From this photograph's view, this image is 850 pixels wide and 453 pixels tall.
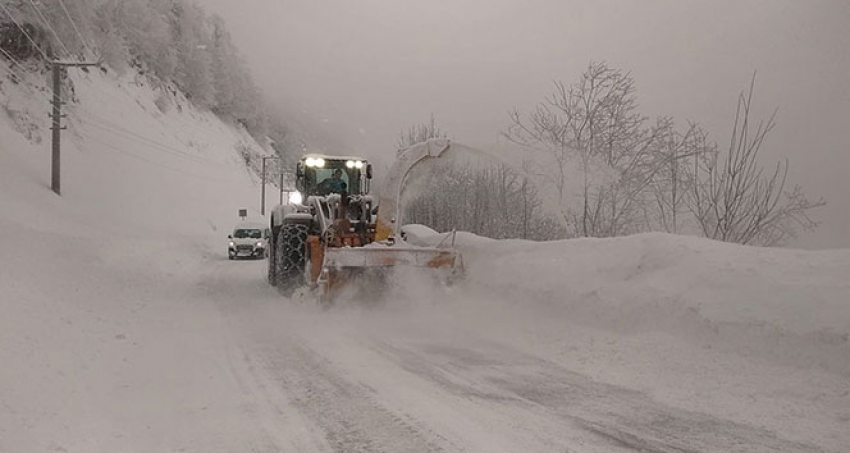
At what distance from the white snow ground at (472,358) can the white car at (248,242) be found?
11543mm

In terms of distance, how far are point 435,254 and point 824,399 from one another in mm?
5958

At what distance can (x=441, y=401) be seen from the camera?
483cm

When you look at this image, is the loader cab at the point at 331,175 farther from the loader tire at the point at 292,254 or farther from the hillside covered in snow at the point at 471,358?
the hillside covered in snow at the point at 471,358

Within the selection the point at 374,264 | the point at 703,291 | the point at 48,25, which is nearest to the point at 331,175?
the point at 374,264

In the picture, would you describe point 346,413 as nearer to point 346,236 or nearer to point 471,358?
point 471,358

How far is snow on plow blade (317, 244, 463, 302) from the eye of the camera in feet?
30.8

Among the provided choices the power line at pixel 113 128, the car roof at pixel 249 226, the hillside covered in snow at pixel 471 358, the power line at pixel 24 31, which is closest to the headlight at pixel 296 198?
the hillside covered in snow at pixel 471 358

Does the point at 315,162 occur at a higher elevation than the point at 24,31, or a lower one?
lower

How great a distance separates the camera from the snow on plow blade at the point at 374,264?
939cm

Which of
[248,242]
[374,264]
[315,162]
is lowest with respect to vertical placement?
[248,242]

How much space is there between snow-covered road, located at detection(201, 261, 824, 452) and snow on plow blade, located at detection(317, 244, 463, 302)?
1.42 m

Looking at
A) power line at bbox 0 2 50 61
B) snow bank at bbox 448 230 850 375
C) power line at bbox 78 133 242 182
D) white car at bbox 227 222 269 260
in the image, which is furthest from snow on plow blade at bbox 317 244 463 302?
power line at bbox 78 133 242 182

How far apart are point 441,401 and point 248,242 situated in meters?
20.2

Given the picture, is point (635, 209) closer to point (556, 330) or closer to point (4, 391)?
point (556, 330)
